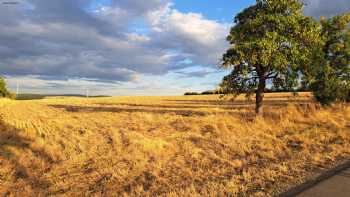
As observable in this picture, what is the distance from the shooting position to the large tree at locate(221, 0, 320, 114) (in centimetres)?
1777

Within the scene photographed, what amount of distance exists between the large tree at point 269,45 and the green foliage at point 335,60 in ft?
16.4

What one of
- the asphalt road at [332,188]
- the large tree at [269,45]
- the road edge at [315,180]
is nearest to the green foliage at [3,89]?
the large tree at [269,45]

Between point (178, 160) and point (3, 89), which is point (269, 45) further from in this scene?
point (3, 89)

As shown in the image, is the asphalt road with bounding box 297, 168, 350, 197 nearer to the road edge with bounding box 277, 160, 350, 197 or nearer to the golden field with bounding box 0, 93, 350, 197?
the road edge with bounding box 277, 160, 350, 197

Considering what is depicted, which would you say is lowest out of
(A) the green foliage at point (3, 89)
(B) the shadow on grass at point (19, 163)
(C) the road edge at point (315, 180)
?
(B) the shadow on grass at point (19, 163)

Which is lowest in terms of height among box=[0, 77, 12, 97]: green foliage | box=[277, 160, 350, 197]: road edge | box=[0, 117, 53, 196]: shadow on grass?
box=[0, 117, 53, 196]: shadow on grass

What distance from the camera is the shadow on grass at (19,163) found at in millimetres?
10258

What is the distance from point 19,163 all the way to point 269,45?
12.4 metres

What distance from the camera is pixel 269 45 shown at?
1733cm

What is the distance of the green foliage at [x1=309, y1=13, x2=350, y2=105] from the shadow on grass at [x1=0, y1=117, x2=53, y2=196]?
17.7 m

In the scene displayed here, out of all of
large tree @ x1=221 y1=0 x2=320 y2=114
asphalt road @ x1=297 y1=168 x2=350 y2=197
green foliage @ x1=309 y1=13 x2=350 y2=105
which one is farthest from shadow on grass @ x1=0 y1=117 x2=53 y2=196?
green foliage @ x1=309 y1=13 x2=350 y2=105

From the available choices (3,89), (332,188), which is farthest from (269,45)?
(3,89)

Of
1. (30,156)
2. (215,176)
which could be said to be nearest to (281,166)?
(215,176)

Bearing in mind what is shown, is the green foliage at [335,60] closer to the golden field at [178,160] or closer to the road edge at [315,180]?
the golden field at [178,160]
